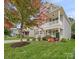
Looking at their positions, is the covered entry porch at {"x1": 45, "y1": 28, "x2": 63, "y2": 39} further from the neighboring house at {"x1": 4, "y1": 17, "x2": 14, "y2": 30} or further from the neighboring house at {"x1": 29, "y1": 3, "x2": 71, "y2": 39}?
the neighboring house at {"x1": 4, "y1": 17, "x2": 14, "y2": 30}

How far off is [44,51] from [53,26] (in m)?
0.23

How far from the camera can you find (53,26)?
A: 64.5 inches

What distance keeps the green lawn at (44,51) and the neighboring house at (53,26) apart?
0.08m

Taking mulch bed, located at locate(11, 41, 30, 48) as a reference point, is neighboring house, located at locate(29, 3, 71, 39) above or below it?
above

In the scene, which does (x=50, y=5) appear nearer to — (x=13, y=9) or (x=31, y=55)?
(x=13, y=9)

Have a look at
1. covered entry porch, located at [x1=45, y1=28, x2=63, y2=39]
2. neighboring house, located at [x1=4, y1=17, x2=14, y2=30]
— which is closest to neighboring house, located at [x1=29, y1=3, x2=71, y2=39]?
covered entry porch, located at [x1=45, y1=28, x2=63, y2=39]

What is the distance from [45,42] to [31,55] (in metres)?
0.16

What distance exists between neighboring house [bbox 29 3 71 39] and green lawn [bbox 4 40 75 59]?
0.26 feet

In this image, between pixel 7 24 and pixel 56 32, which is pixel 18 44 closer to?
pixel 7 24

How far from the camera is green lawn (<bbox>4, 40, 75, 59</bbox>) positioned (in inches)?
62.8

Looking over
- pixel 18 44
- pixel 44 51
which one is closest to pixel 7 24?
pixel 18 44

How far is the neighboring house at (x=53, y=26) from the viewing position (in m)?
1.62
